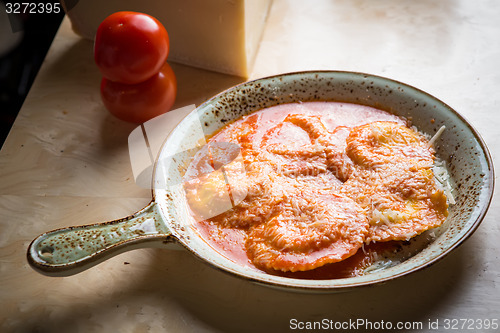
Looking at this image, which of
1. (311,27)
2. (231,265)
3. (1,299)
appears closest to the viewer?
(231,265)

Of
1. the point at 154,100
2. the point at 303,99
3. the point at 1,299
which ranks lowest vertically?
the point at 1,299

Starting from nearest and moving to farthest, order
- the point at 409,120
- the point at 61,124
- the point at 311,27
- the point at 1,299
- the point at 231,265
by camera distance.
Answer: the point at 231,265, the point at 1,299, the point at 409,120, the point at 61,124, the point at 311,27

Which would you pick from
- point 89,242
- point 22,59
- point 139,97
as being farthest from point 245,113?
point 22,59

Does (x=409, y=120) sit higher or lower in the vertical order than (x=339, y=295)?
higher

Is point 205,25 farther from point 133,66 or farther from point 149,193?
point 149,193

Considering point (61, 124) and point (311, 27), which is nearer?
point (61, 124)

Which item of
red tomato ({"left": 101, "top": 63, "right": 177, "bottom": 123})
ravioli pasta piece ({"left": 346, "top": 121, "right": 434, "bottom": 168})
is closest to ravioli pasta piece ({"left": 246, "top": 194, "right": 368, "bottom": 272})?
ravioli pasta piece ({"left": 346, "top": 121, "right": 434, "bottom": 168})

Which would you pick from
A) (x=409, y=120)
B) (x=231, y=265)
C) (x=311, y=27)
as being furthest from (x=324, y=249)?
(x=311, y=27)

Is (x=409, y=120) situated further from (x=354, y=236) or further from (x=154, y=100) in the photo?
(x=154, y=100)

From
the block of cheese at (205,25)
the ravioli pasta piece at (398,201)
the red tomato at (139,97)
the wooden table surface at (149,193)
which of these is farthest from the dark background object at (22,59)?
the ravioli pasta piece at (398,201)
